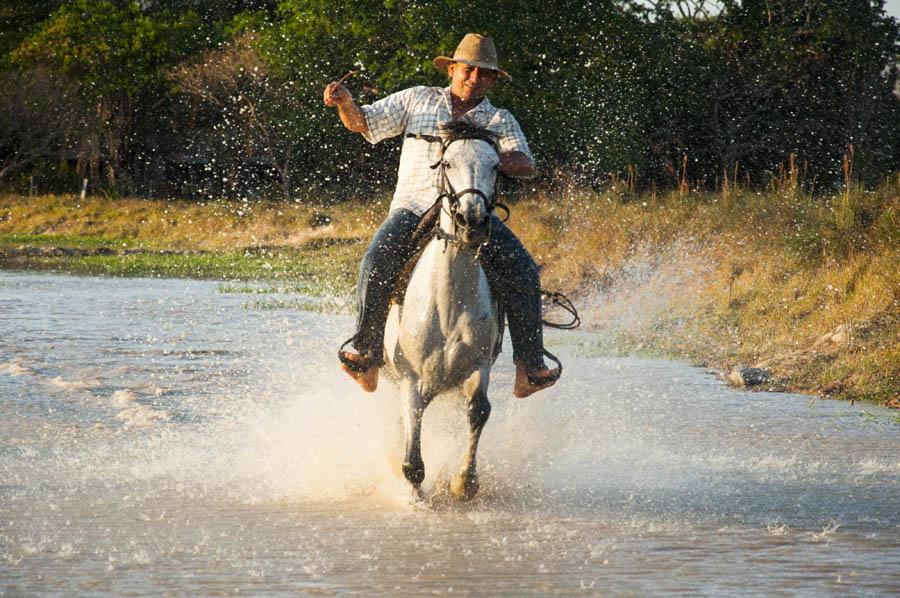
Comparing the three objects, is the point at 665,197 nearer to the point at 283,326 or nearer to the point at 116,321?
the point at 283,326

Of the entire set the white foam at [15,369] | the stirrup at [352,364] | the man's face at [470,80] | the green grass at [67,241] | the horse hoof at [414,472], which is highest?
the man's face at [470,80]

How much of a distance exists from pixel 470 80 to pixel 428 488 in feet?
7.95

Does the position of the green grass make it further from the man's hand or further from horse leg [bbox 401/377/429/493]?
horse leg [bbox 401/377/429/493]

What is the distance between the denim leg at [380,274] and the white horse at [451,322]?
0.08m

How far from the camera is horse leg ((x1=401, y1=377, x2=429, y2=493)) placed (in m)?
7.31

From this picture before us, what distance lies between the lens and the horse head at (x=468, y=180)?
20.8 ft

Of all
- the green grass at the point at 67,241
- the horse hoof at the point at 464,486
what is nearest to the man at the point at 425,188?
the horse hoof at the point at 464,486

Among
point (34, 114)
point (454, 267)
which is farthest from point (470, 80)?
point (34, 114)

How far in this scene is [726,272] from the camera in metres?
16.5

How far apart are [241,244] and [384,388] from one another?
1080 inches

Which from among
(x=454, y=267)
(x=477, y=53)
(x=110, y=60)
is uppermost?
(x=110, y=60)

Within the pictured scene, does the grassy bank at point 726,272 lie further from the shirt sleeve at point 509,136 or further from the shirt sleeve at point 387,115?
the shirt sleeve at point 387,115

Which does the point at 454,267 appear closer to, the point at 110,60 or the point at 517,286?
the point at 517,286

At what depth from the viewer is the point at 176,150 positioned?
5250cm
